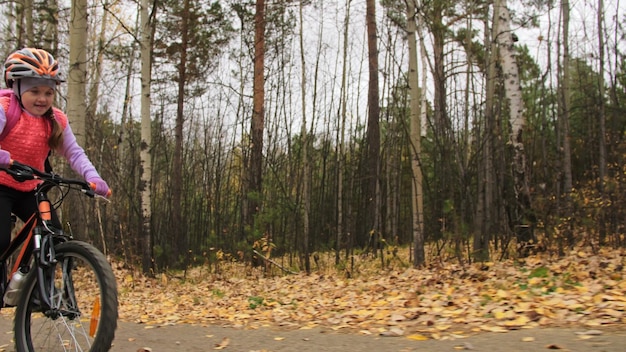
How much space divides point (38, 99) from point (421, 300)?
4.70m

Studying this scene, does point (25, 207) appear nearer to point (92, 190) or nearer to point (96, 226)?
point (92, 190)

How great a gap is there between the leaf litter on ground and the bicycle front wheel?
2513 millimetres

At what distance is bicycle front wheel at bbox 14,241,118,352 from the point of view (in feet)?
9.25

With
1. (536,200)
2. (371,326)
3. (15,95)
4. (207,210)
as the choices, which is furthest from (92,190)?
(207,210)

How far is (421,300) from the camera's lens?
20.2 ft

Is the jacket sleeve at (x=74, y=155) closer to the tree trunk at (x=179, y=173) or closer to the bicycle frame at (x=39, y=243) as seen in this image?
the bicycle frame at (x=39, y=243)

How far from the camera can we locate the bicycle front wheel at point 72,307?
282cm

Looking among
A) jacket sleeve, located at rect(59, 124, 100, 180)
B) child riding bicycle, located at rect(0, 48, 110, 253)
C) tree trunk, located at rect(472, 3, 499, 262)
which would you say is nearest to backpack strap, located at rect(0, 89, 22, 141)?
child riding bicycle, located at rect(0, 48, 110, 253)

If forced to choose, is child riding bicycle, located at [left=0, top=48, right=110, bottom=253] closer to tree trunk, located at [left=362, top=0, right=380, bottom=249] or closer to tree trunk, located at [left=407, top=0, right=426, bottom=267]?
tree trunk, located at [left=407, top=0, right=426, bottom=267]

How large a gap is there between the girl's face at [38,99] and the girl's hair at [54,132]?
10 cm

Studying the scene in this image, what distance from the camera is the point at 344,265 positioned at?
35.7ft

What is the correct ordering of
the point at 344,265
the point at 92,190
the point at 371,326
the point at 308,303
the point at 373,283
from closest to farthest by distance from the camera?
the point at 92,190 → the point at 371,326 → the point at 308,303 → the point at 373,283 → the point at 344,265

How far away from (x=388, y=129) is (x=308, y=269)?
8.32 metres

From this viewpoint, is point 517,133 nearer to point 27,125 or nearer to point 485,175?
point 485,175
